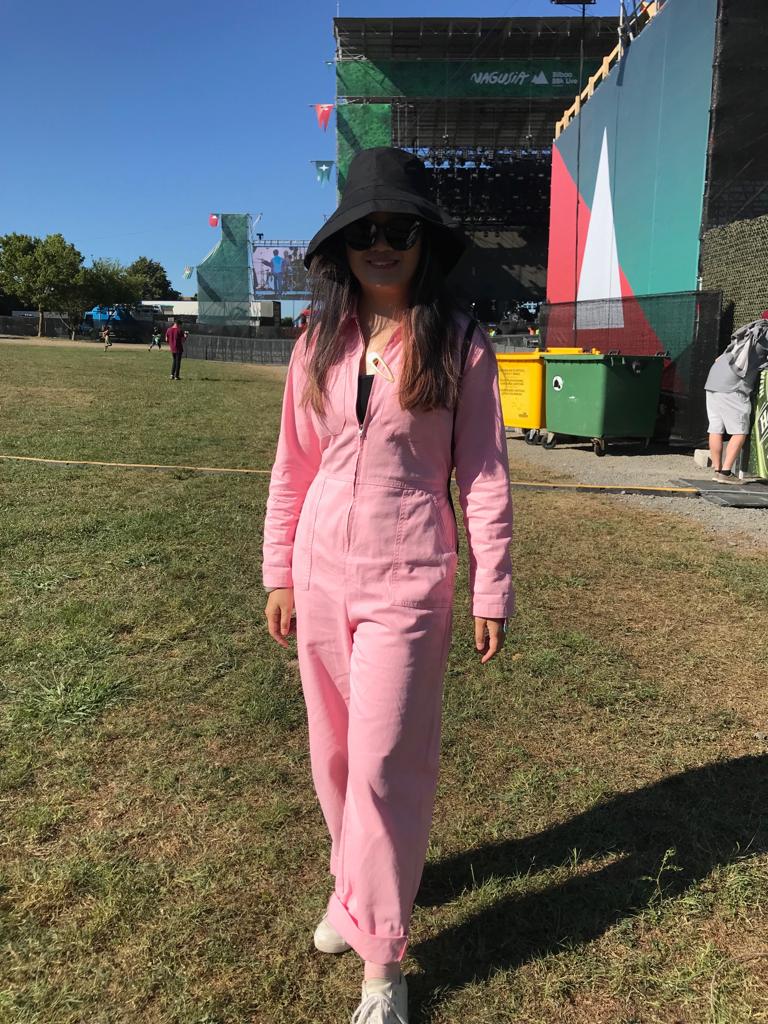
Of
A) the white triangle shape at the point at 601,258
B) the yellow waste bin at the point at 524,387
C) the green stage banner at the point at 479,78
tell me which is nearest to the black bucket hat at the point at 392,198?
the yellow waste bin at the point at 524,387

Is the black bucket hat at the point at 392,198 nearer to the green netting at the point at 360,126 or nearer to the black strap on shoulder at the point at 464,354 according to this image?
the black strap on shoulder at the point at 464,354

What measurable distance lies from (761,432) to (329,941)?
730cm

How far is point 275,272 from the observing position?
4822 cm

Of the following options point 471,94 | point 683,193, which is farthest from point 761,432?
point 471,94

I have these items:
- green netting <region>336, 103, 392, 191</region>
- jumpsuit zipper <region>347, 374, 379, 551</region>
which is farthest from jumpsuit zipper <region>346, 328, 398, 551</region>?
green netting <region>336, 103, 392, 191</region>

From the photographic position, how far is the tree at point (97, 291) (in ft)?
202

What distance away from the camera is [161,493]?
21.9ft

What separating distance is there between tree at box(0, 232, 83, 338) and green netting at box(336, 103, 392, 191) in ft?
112

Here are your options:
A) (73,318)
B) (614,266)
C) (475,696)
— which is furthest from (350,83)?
(475,696)

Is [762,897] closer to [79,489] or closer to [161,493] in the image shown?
[161,493]

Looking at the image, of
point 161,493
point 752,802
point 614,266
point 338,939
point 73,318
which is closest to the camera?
point 338,939

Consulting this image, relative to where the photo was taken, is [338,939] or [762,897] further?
[762,897]

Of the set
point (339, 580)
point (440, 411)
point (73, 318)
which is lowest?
point (339, 580)

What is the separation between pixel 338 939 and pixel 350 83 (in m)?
42.5
